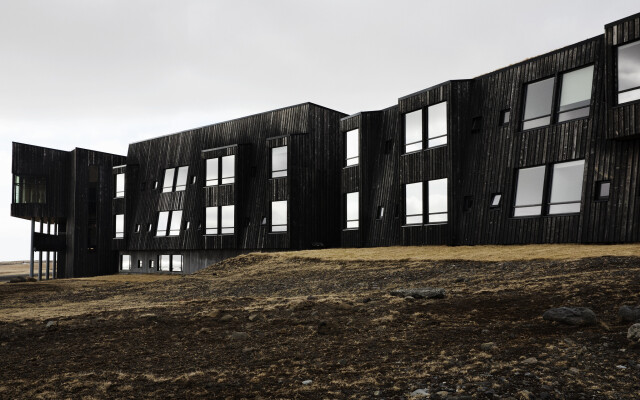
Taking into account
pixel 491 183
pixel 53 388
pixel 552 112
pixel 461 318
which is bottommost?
pixel 53 388

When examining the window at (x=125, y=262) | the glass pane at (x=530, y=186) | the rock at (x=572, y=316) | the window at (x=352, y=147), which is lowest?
the window at (x=125, y=262)

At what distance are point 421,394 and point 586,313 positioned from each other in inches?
156

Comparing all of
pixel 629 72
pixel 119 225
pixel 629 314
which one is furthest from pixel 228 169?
pixel 629 314

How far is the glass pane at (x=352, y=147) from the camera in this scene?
98.5 ft

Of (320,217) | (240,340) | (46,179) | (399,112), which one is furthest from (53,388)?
(46,179)

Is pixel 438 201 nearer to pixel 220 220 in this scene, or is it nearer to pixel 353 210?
pixel 353 210

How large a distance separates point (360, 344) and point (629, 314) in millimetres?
4244

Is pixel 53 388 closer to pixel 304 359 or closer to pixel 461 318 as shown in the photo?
pixel 304 359

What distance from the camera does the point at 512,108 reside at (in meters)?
22.4

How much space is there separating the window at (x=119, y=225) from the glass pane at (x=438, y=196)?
28.2m

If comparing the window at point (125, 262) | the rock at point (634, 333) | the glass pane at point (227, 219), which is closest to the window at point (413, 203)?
the glass pane at point (227, 219)

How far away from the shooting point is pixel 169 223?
39.2 m

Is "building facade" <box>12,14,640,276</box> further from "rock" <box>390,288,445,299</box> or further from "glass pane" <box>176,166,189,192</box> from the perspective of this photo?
"rock" <box>390,288,445,299</box>

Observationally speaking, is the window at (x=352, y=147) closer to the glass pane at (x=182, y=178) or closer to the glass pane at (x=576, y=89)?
the glass pane at (x=576, y=89)
